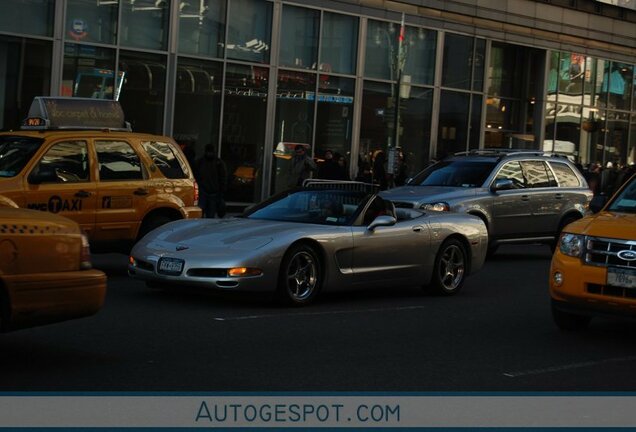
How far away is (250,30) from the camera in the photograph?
28.9 m

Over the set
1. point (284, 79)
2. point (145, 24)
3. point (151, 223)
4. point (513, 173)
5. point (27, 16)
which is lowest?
point (151, 223)

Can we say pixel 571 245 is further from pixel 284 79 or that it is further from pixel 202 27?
pixel 284 79

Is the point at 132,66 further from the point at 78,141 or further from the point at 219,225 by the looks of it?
the point at 219,225

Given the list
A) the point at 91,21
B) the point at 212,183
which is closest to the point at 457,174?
the point at 212,183

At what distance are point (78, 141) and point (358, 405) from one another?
799 cm

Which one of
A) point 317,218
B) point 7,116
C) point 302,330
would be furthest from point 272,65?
point 302,330

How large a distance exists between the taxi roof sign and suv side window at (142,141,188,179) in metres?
0.41

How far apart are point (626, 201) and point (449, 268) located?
10.8 ft

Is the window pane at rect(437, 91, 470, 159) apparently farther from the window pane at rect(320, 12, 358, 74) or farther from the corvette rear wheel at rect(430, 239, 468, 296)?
the corvette rear wheel at rect(430, 239, 468, 296)

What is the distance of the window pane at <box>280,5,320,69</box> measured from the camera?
29.7 meters

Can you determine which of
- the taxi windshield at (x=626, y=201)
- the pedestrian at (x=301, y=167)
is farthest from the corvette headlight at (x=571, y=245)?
the pedestrian at (x=301, y=167)

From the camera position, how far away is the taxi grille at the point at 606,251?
33.4 ft

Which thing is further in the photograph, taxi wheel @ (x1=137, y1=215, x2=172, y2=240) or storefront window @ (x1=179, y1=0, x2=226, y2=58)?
storefront window @ (x1=179, y1=0, x2=226, y2=58)

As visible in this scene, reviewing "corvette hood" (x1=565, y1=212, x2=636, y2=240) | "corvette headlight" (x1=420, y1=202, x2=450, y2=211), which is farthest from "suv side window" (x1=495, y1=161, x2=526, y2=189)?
"corvette hood" (x1=565, y1=212, x2=636, y2=240)
